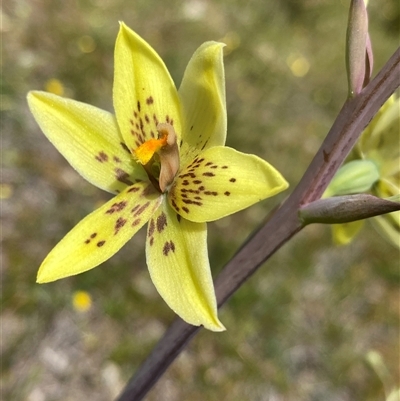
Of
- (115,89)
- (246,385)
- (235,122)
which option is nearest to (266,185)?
(115,89)

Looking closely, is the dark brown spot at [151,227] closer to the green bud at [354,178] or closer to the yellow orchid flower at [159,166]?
the yellow orchid flower at [159,166]

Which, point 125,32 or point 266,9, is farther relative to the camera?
point 266,9

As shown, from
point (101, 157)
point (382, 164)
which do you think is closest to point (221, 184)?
point (101, 157)

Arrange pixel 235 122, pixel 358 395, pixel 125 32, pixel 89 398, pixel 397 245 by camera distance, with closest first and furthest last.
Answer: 1. pixel 125 32
2. pixel 397 245
3. pixel 89 398
4. pixel 358 395
5. pixel 235 122

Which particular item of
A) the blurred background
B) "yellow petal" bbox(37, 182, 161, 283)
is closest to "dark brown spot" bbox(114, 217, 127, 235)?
"yellow petal" bbox(37, 182, 161, 283)

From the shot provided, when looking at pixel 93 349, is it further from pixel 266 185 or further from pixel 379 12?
pixel 379 12

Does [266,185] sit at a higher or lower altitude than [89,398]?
higher

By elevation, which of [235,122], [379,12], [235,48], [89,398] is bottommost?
[89,398]

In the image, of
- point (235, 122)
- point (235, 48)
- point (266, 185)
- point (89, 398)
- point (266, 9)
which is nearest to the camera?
point (266, 185)

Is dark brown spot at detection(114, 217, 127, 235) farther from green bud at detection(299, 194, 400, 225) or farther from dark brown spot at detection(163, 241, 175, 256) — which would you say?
green bud at detection(299, 194, 400, 225)
